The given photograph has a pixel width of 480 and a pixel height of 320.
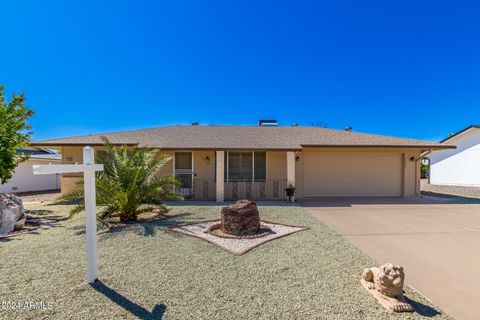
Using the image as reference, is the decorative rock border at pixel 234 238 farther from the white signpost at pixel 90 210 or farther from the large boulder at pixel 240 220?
the white signpost at pixel 90 210

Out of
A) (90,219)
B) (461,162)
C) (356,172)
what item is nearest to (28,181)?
(90,219)

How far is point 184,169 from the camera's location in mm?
11305

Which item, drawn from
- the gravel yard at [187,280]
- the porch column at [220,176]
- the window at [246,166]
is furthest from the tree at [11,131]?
the window at [246,166]

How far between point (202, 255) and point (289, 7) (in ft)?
37.5

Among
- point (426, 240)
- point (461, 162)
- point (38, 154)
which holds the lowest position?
point (426, 240)

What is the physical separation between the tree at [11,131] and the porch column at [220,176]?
23.0 feet

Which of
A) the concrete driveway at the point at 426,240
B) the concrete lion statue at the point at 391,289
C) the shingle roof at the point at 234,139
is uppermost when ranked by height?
the shingle roof at the point at 234,139

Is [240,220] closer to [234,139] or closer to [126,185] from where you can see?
[126,185]

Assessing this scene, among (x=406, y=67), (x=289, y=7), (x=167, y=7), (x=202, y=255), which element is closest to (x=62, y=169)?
(x=202, y=255)

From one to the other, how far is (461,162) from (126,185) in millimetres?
25531

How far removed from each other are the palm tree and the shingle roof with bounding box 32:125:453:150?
260 cm

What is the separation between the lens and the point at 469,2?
10.7 m

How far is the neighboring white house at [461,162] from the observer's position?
18.1 metres

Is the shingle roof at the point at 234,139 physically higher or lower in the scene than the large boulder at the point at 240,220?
higher
